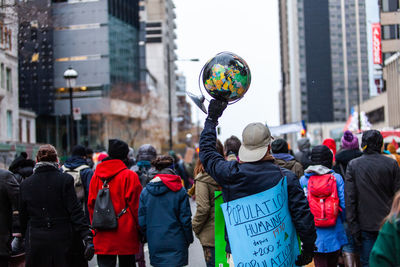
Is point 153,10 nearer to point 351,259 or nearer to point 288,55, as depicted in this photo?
point 288,55

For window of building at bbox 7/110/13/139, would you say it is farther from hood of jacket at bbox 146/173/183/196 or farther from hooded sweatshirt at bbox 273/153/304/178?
hood of jacket at bbox 146/173/183/196

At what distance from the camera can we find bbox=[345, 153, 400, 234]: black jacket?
615cm

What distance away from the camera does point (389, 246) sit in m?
2.33

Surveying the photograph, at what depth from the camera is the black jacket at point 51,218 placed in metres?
5.86

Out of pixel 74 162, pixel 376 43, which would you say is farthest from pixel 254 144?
pixel 376 43

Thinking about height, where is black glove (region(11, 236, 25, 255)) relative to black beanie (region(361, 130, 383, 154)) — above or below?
below

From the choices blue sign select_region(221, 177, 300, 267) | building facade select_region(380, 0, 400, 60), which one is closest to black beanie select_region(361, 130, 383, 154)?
blue sign select_region(221, 177, 300, 267)

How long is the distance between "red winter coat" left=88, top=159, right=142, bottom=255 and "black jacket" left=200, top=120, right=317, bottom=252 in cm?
234

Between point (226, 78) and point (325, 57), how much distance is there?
164 m

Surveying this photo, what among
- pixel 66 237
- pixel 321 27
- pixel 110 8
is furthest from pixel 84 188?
pixel 321 27

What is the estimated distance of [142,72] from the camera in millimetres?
87562

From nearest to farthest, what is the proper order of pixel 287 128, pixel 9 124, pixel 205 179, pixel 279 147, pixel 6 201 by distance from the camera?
1. pixel 205 179
2. pixel 6 201
3. pixel 279 147
4. pixel 287 128
5. pixel 9 124

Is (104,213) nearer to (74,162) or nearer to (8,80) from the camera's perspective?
(74,162)

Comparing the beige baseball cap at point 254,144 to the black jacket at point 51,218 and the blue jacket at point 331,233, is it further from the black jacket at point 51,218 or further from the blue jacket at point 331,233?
the black jacket at point 51,218
